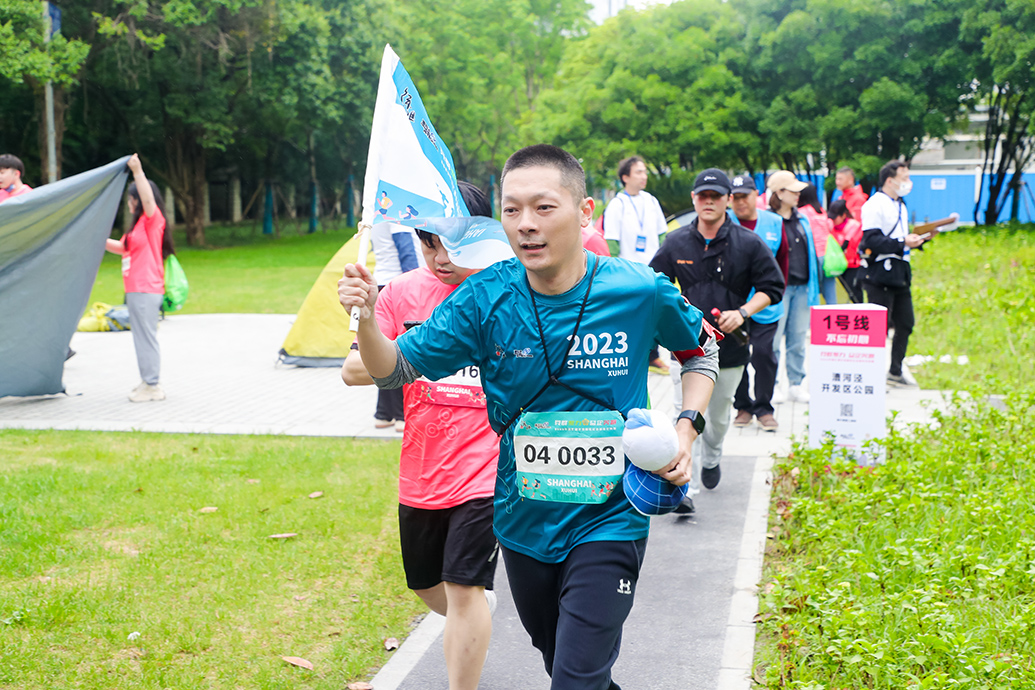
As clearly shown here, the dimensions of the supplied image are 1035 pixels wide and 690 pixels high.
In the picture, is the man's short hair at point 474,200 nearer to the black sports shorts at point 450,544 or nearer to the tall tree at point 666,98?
the black sports shorts at point 450,544

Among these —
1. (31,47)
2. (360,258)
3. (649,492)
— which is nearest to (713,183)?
(649,492)

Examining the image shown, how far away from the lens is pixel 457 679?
3.62 metres

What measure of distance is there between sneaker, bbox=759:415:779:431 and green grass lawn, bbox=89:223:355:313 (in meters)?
11.2

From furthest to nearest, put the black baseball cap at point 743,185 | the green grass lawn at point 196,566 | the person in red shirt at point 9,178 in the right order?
the person in red shirt at point 9,178
the black baseball cap at point 743,185
the green grass lawn at point 196,566

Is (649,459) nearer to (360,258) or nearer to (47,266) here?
(360,258)

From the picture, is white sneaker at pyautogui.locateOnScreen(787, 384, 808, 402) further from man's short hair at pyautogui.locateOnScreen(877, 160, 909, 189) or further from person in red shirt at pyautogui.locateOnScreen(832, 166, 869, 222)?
person in red shirt at pyautogui.locateOnScreen(832, 166, 869, 222)

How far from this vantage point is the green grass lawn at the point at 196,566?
432 centimetres

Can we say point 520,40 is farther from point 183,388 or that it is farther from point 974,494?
point 974,494

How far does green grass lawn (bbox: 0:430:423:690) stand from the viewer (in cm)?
432

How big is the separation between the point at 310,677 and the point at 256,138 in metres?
36.0

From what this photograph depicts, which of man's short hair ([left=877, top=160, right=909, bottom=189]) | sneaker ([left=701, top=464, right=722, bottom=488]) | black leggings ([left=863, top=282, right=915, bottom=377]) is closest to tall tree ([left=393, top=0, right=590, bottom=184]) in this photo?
man's short hair ([left=877, top=160, right=909, bottom=189])

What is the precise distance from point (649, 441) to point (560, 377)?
0.37 metres

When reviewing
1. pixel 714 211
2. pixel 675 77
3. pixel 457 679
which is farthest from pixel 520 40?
pixel 457 679

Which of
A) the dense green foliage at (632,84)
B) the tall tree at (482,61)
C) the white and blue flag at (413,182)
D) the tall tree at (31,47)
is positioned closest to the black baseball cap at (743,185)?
the white and blue flag at (413,182)
